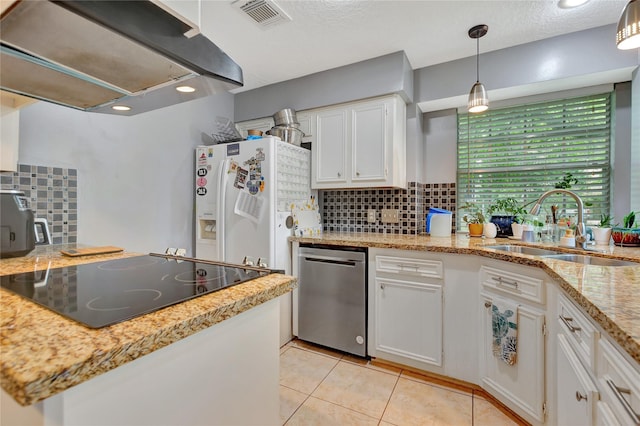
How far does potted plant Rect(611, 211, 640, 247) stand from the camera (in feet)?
5.85

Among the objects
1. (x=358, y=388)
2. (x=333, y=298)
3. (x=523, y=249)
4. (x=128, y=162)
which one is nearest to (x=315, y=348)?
(x=333, y=298)

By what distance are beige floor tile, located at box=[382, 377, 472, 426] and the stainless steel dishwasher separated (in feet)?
1.40

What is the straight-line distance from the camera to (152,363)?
2.20 ft

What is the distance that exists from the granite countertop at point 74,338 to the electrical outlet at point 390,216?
2052 mm

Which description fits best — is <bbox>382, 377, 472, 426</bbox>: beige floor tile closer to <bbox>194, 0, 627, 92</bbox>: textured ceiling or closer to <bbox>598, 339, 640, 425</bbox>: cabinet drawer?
<bbox>598, 339, 640, 425</bbox>: cabinet drawer

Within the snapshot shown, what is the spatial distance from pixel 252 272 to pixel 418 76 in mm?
2348

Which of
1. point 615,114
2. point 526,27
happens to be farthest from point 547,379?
point 526,27

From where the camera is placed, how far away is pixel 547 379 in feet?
4.76

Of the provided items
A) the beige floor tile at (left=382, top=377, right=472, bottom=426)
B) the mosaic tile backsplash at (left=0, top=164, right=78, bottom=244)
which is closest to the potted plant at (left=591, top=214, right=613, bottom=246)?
the beige floor tile at (left=382, top=377, right=472, bottom=426)

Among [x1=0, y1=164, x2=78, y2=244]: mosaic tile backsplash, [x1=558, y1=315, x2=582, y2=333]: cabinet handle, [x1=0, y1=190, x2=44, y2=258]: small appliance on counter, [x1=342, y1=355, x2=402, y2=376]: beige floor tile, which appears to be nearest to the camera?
[x1=558, y1=315, x2=582, y2=333]: cabinet handle

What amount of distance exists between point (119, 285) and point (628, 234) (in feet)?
8.59

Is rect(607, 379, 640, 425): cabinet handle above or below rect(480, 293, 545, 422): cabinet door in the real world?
above

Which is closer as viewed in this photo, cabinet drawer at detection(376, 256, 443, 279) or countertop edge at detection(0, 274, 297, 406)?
countertop edge at detection(0, 274, 297, 406)

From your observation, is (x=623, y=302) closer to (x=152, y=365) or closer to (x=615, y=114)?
(x=152, y=365)
